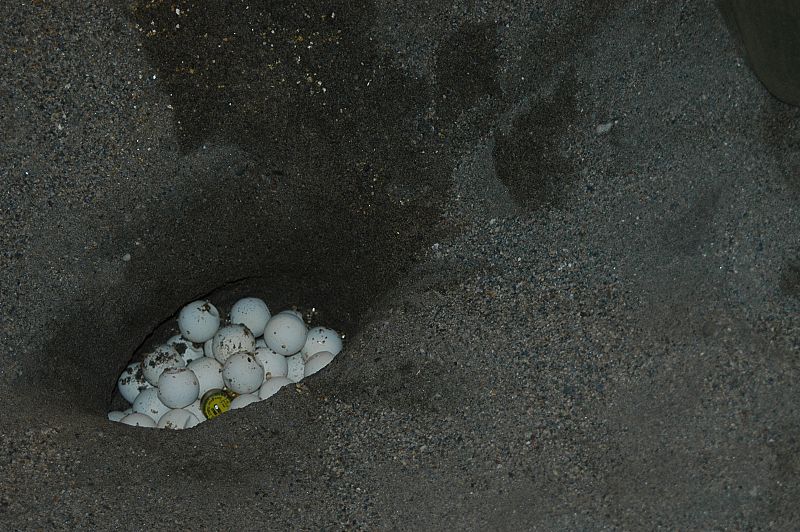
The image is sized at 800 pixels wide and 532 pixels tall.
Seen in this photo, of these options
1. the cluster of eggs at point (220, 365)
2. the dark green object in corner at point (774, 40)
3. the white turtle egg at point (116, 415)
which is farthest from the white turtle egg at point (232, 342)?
the dark green object in corner at point (774, 40)

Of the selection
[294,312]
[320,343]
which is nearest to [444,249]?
[320,343]

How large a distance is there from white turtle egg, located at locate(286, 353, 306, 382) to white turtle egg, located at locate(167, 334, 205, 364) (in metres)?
0.33

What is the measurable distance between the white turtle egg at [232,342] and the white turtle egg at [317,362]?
0.20m

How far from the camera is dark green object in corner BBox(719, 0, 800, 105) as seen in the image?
2.10 metres

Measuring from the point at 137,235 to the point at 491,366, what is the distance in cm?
115

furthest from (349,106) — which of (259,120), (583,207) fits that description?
(583,207)

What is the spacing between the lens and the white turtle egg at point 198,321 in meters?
2.44

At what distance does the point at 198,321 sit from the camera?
2436 millimetres

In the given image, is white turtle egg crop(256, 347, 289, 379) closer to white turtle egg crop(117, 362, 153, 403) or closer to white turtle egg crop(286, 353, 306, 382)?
white turtle egg crop(286, 353, 306, 382)

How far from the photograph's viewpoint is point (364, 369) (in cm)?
214

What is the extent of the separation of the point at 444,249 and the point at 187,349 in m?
1.00

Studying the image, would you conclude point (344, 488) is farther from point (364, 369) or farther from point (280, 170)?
point (280, 170)

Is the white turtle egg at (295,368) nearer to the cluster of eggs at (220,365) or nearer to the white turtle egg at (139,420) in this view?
the cluster of eggs at (220,365)

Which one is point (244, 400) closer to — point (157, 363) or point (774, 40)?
point (157, 363)
